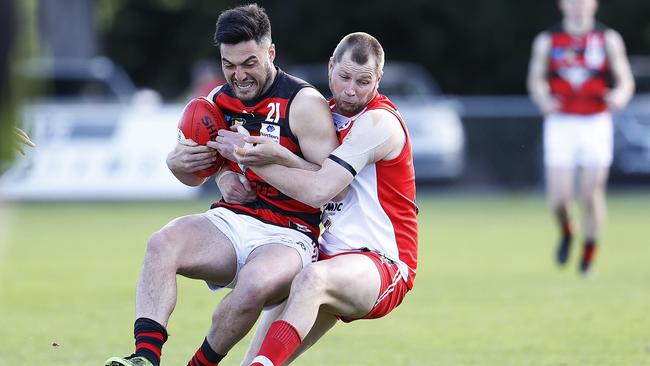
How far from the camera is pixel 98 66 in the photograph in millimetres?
22906

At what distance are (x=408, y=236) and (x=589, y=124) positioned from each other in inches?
220

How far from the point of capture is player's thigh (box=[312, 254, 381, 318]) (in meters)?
4.92

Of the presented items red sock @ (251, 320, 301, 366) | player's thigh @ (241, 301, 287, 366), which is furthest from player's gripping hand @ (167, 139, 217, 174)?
red sock @ (251, 320, 301, 366)

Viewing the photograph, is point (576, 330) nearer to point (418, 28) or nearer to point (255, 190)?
point (255, 190)

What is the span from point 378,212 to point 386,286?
35 centimetres

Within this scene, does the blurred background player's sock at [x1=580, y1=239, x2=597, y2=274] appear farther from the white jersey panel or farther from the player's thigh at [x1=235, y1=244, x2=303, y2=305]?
the player's thigh at [x1=235, y1=244, x2=303, y2=305]

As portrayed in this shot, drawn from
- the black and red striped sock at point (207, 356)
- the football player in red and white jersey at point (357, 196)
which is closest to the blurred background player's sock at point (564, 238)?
the football player in red and white jersey at point (357, 196)

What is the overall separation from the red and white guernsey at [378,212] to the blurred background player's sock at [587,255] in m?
5.07

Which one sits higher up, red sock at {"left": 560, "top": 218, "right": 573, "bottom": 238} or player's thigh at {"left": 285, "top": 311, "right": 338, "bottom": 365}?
player's thigh at {"left": 285, "top": 311, "right": 338, "bottom": 365}

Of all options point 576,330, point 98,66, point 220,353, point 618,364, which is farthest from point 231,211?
point 98,66

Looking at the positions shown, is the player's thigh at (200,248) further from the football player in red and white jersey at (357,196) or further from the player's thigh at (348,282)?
the player's thigh at (348,282)

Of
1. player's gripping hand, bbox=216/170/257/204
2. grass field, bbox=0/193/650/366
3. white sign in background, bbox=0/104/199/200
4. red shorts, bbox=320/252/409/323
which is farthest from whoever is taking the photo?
white sign in background, bbox=0/104/199/200

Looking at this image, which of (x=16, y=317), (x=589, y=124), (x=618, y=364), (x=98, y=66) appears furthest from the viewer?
(x=98, y=66)

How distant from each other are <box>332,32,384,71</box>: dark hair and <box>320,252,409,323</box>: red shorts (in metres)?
0.81
